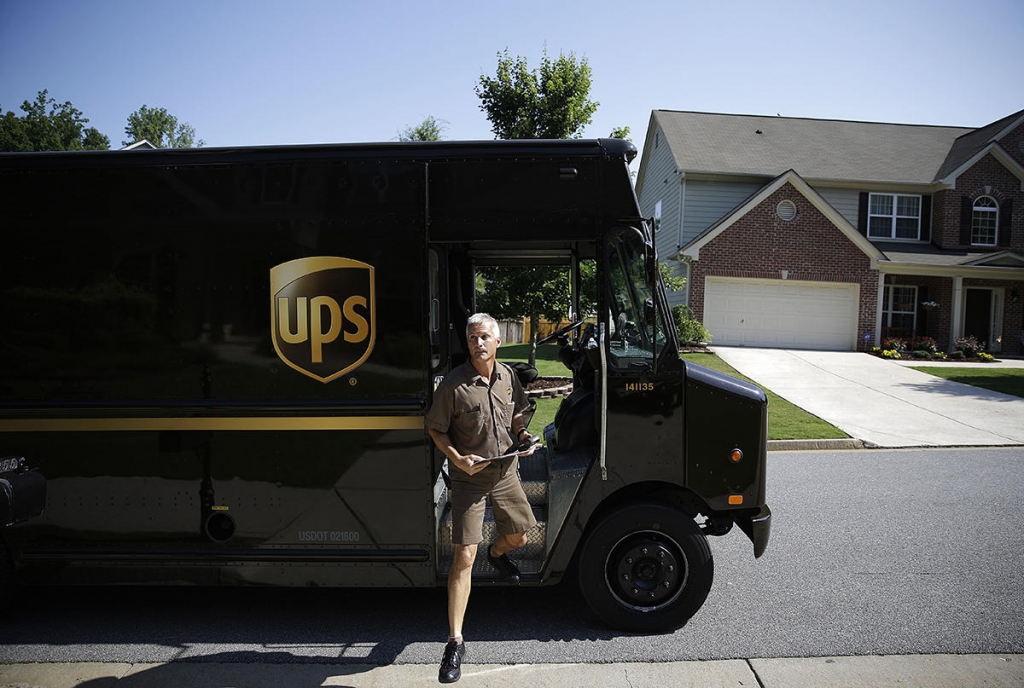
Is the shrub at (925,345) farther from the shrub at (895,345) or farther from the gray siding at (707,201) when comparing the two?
the gray siding at (707,201)

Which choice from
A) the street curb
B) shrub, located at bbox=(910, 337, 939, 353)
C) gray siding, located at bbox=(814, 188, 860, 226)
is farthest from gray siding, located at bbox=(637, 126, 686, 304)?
the street curb

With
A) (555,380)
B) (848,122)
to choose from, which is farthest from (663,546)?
(848,122)

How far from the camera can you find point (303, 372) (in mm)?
3977

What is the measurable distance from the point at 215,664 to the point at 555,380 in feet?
32.2

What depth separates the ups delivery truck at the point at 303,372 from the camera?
3.97 m

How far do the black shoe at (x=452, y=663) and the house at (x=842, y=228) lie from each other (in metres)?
17.6

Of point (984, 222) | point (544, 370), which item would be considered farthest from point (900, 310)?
point (544, 370)

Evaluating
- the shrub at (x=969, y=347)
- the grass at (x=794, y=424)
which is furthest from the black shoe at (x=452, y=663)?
the shrub at (x=969, y=347)

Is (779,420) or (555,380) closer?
(779,420)

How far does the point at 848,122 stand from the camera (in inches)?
1035

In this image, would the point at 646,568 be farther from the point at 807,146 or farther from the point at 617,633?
the point at 807,146

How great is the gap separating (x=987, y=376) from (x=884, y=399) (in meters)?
5.05

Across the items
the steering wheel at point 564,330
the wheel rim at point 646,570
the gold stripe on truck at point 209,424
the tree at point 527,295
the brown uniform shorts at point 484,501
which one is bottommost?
the wheel rim at point 646,570

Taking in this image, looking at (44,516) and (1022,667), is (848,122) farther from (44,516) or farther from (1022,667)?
(44,516)
